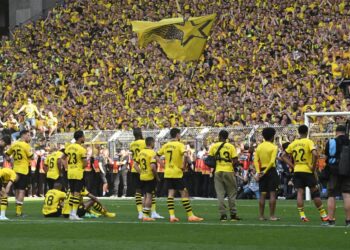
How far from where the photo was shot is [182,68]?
44.6 metres

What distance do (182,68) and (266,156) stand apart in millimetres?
21228

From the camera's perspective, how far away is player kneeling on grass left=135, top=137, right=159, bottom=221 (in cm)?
2459

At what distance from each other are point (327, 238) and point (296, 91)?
19124 millimetres

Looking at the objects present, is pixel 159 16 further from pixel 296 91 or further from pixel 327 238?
pixel 327 238

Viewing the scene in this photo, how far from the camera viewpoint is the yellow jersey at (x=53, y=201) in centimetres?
2603

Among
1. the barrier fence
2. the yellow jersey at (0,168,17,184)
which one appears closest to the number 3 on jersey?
the yellow jersey at (0,168,17,184)

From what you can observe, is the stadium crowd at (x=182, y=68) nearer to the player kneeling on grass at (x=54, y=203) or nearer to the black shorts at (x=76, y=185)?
the player kneeling on grass at (x=54, y=203)

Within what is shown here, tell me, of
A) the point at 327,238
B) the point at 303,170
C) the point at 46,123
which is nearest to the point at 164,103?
the point at 46,123

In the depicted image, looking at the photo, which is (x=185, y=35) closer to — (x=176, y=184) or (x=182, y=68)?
(x=182, y=68)

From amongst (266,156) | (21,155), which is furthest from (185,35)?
(266,156)

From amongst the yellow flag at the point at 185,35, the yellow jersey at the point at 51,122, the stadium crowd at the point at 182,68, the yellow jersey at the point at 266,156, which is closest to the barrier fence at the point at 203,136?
the stadium crowd at the point at 182,68

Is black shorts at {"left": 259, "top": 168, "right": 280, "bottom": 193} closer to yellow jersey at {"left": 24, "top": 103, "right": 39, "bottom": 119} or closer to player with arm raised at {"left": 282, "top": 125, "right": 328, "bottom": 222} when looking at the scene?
player with arm raised at {"left": 282, "top": 125, "right": 328, "bottom": 222}

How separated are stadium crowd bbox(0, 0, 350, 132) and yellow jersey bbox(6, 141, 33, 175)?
10743 mm

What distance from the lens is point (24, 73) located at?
5247 cm
